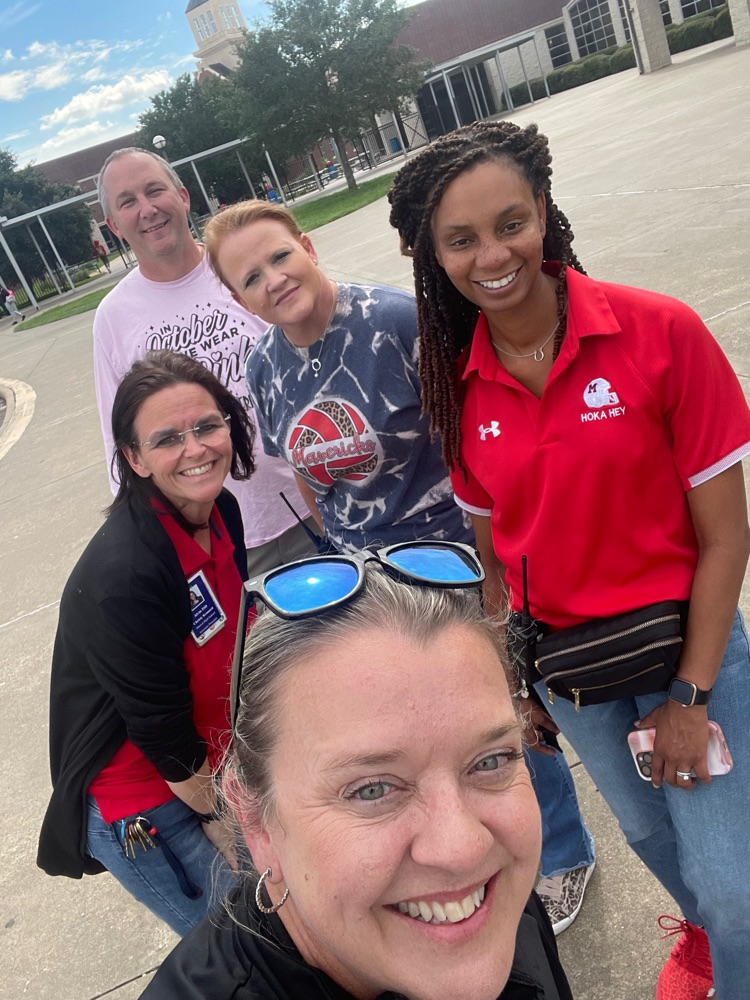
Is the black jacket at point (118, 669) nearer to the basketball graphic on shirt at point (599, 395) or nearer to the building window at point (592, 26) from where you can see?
the basketball graphic on shirt at point (599, 395)

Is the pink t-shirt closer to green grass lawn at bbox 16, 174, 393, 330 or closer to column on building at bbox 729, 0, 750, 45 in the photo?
green grass lawn at bbox 16, 174, 393, 330

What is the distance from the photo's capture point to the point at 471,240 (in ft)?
5.39

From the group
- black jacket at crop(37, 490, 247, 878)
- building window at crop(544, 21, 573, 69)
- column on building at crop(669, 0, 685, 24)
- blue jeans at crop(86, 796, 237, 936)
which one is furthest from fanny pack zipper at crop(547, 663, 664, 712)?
building window at crop(544, 21, 573, 69)

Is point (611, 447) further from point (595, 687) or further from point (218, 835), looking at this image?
point (218, 835)

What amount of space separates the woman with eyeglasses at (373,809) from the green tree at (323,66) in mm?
33187

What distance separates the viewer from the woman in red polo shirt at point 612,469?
1472 mm

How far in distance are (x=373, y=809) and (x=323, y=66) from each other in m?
35.2

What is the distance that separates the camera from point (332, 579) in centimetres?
131

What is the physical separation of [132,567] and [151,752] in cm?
47

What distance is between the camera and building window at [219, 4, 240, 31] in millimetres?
70875

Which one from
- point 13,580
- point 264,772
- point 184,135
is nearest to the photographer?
point 264,772

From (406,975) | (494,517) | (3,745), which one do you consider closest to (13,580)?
(3,745)

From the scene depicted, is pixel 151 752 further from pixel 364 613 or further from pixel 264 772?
pixel 364 613

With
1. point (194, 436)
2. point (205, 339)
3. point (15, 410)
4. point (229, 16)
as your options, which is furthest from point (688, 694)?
point (229, 16)
